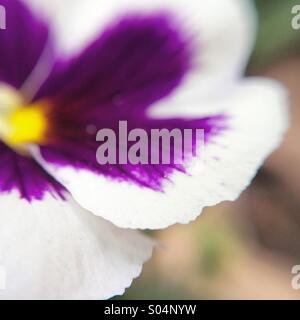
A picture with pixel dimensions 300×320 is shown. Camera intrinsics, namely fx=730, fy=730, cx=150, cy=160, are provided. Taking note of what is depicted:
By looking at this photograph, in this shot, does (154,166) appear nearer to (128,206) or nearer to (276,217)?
(128,206)

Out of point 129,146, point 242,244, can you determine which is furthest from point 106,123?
point 242,244

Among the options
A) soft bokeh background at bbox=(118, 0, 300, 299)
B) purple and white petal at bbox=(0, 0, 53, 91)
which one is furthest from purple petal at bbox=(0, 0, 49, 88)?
soft bokeh background at bbox=(118, 0, 300, 299)

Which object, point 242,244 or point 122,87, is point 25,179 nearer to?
point 122,87

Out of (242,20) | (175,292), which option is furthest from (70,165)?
(175,292)

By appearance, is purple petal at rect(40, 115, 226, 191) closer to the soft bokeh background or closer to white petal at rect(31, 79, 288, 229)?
white petal at rect(31, 79, 288, 229)

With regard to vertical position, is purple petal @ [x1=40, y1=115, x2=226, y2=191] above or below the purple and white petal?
below

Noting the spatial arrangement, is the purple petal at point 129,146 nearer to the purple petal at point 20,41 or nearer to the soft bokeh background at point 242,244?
the purple petal at point 20,41
